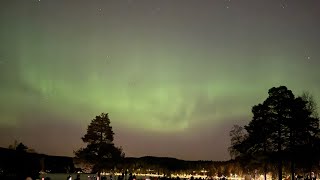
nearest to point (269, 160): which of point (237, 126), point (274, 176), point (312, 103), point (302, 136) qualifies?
point (302, 136)

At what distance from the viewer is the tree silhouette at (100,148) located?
232 feet

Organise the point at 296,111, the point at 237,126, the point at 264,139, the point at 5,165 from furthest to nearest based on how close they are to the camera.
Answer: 1. the point at 237,126
2. the point at 264,139
3. the point at 296,111
4. the point at 5,165

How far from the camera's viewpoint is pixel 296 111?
162 feet

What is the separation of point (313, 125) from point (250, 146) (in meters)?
9.56

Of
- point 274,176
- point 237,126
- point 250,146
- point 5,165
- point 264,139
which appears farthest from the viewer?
point 237,126

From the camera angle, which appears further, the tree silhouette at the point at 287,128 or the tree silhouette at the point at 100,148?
the tree silhouette at the point at 100,148

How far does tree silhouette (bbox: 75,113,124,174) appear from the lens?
70.6 m

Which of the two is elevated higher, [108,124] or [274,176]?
[108,124]

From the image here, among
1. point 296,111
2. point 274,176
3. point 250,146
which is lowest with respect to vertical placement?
point 274,176

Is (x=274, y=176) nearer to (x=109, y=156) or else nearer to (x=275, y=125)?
(x=275, y=125)

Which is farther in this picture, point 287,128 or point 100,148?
point 100,148

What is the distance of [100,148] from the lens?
71.2 m

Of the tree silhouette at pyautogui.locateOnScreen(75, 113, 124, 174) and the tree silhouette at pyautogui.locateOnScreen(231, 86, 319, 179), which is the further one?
the tree silhouette at pyautogui.locateOnScreen(75, 113, 124, 174)

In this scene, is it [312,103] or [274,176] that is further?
[274,176]
